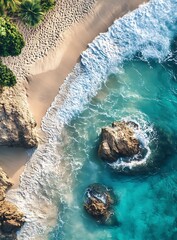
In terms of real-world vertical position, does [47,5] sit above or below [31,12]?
above

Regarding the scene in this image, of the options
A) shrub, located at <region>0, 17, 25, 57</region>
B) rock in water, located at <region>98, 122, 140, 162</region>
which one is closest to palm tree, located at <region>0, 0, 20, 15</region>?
shrub, located at <region>0, 17, 25, 57</region>

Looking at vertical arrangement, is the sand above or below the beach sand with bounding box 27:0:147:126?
below

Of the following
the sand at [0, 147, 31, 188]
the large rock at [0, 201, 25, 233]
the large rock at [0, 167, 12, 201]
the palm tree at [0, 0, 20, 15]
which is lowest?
the large rock at [0, 201, 25, 233]

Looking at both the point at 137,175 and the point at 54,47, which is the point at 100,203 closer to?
the point at 137,175

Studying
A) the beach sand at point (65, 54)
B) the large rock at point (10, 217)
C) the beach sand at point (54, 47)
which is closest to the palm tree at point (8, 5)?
the beach sand at point (54, 47)

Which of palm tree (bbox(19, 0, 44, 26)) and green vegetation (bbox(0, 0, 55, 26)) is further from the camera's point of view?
palm tree (bbox(19, 0, 44, 26))

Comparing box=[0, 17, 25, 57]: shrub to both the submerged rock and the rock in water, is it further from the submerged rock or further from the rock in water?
the submerged rock

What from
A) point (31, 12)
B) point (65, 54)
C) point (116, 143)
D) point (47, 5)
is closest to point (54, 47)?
point (65, 54)
